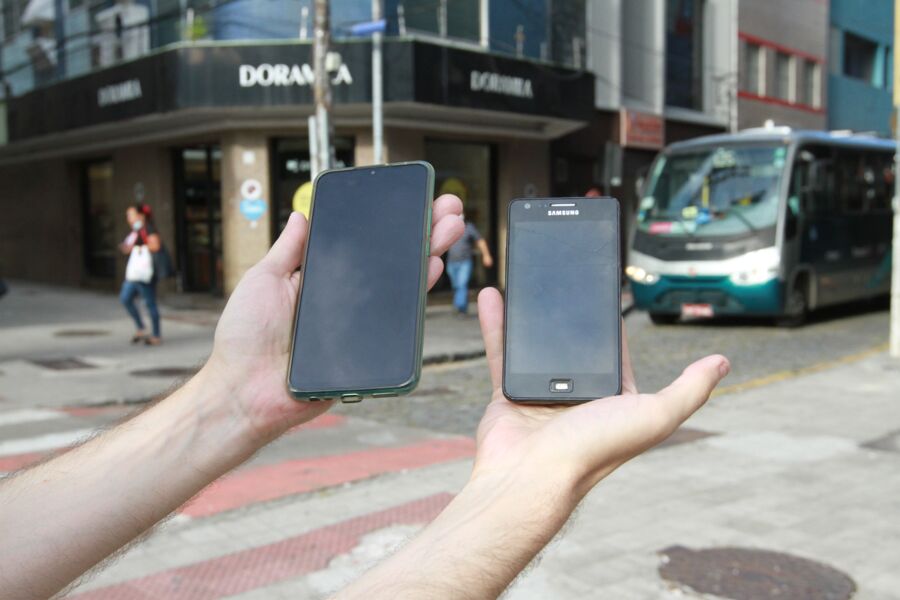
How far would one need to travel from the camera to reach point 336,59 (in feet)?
43.5

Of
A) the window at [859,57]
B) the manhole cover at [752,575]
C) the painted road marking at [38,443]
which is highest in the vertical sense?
the window at [859,57]

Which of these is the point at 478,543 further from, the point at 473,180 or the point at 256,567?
the point at 473,180

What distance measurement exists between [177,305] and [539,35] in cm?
876

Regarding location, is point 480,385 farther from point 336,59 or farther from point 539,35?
point 539,35

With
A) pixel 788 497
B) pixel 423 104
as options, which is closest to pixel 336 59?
pixel 423 104

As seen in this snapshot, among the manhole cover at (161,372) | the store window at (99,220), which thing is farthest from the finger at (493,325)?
the store window at (99,220)

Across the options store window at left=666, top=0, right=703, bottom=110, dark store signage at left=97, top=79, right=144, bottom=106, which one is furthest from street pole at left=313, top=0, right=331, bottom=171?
store window at left=666, top=0, right=703, bottom=110

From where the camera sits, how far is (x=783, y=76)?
29.1 m

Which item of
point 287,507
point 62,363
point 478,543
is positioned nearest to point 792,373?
point 287,507

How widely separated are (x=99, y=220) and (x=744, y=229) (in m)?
14.6

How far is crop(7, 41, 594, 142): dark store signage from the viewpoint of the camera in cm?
1623

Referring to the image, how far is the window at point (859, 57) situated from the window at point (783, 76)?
16.5 feet

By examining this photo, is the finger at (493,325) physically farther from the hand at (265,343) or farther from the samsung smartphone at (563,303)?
the hand at (265,343)

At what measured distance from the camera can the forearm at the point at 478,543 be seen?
131 centimetres
